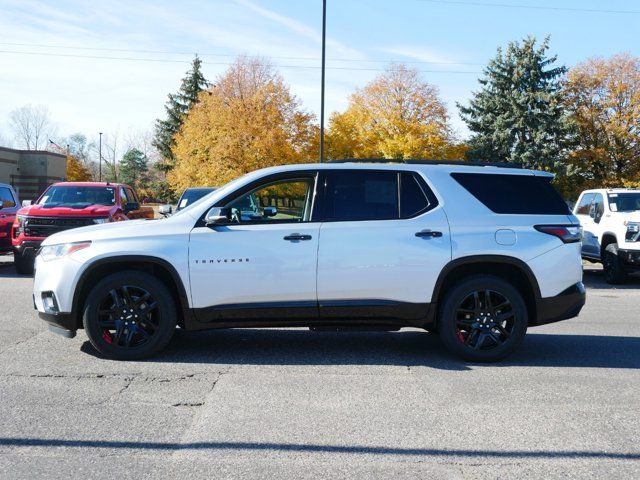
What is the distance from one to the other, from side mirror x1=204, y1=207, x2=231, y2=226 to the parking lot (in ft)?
4.23

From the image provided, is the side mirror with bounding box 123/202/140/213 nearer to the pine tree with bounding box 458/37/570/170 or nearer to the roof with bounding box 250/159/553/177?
the roof with bounding box 250/159/553/177

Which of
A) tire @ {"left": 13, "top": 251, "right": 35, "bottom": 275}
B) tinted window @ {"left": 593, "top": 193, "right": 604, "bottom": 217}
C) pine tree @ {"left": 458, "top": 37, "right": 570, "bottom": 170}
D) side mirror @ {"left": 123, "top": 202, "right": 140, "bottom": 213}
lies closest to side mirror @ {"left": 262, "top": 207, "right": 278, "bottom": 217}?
side mirror @ {"left": 123, "top": 202, "right": 140, "bottom": 213}

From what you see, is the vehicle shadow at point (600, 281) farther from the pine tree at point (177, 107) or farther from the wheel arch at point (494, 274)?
the pine tree at point (177, 107)

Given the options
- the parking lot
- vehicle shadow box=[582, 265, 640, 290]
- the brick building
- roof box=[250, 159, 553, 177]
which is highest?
the brick building

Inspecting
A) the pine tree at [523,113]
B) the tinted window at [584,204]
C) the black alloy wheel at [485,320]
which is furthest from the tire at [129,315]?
the pine tree at [523,113]

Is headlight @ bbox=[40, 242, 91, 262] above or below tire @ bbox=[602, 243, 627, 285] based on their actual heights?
above

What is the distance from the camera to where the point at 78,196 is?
1445cm

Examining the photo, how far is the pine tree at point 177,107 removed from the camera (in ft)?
237

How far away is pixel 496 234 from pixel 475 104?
156ft

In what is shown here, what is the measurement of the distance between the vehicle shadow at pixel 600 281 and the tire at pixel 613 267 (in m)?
0.14

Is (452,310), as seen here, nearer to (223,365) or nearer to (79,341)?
(223,365)

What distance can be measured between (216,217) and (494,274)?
2675 mm

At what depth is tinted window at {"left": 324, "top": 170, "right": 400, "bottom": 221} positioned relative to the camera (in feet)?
20.9

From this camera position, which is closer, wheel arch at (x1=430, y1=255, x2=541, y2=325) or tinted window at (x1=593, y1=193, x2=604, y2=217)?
wheel arch at (x1=430, y1=255, x2=541, y2=325)
